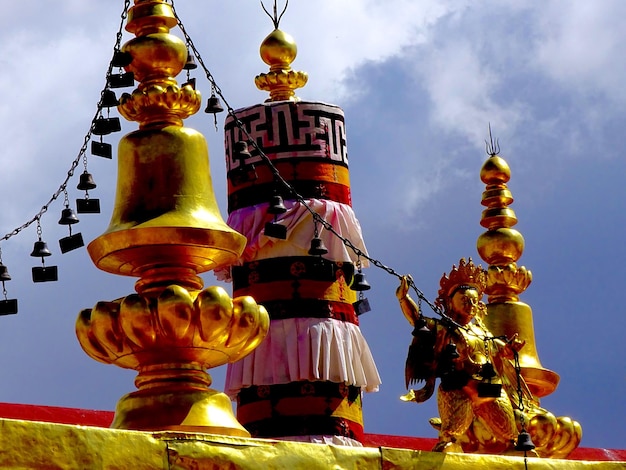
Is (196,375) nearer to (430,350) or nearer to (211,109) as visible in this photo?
(211,109)

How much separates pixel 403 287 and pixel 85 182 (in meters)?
1.80

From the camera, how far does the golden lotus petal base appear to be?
5973 millimetres

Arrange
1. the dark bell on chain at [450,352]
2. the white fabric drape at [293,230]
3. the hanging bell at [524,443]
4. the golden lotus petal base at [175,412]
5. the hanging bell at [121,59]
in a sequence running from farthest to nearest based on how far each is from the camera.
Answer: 1. the white fabric drape at [293,230]
2. the dark bell on chain at [450,352]
3. the hanging bell at [524,443]
4. the hanging bell at [121,59]
5. the golden lotus petal base at [175,412]

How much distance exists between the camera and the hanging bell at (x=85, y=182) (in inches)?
295

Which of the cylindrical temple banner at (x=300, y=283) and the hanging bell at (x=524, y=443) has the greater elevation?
the cylindrical temple banner at (x=300, y=283)

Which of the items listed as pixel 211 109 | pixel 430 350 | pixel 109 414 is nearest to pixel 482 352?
pixel 430 350

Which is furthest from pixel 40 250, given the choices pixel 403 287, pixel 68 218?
pixel 403 287

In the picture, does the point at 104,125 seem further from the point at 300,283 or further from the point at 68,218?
the point at 300,283

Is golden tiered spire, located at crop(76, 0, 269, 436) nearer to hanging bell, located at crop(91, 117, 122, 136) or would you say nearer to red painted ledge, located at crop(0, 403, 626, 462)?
hanging bell, located at crop(91, 117, 122, 136)

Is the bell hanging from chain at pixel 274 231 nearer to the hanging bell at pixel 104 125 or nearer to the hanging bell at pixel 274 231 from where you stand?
the hanging bell at pixel 274 231

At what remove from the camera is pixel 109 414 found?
35.3 ft

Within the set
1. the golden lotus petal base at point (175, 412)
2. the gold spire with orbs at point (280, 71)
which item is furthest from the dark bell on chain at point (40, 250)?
the gold spire with orbs at point (280, 71)

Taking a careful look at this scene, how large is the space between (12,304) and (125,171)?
5.16 ft

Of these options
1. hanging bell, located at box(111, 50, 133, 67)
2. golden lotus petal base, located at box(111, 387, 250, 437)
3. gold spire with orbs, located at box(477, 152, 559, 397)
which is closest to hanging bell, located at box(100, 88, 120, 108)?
hanging bell, located at box(111, 50, 133, 67)
